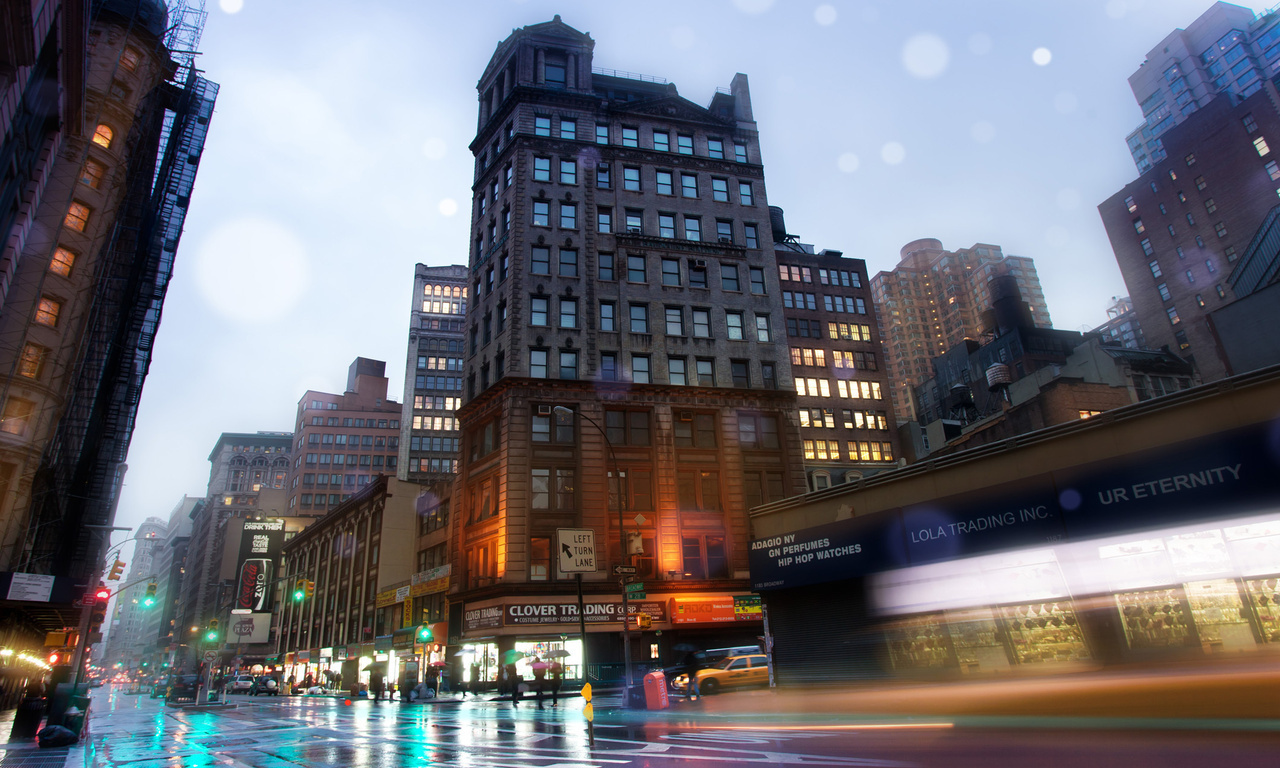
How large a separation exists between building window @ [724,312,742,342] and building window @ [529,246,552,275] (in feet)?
42.2

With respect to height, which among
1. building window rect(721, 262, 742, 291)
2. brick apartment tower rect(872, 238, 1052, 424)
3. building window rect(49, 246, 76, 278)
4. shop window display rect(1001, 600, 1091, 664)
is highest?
brick apartment tower rect(872, 238, 1052, 424)

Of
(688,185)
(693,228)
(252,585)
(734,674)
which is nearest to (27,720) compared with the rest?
(734,674)

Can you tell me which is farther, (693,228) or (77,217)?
(693,228)

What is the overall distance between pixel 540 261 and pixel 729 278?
45.2 ft

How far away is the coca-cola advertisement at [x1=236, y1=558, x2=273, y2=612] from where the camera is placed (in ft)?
273

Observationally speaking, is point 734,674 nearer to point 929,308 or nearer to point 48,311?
point 48,311

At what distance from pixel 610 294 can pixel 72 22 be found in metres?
34.1

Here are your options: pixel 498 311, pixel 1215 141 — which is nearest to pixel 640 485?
pixel 498 311

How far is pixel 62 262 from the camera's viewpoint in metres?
35.6

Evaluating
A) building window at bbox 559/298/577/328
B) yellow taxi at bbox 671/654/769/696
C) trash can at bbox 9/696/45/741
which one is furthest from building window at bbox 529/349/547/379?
trash can at bbox 9/696/45/741

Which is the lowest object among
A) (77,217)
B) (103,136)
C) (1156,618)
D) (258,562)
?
(1156,618)

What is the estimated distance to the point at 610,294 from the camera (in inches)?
1858

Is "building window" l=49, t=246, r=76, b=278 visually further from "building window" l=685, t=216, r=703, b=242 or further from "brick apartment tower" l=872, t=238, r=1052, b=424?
"brick apartment tower" l=872, t=238, r=1052, b=424

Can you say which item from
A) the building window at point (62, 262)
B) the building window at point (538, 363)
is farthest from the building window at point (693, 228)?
the building window at point (62, 262)
